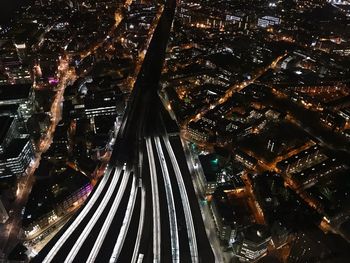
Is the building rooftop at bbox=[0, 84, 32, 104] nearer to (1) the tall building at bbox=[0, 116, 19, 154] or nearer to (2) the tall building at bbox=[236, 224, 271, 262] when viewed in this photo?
(1) the tall building at bbox=[0, 116, 19, 154]

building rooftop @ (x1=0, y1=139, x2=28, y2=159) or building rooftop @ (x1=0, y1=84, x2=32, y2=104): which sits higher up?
building rooftop @ (x1=0, y1=84, x2=32, y2=104)

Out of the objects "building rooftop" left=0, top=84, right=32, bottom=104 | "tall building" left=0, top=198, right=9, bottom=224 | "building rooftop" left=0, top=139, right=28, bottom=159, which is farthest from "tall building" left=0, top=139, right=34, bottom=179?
"building rooftop" left=0, top=84, right=32, bottom=104

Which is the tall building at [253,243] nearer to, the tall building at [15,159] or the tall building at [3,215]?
the tall building at [3,215]

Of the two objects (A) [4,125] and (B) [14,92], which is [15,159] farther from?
(B) [14,92]

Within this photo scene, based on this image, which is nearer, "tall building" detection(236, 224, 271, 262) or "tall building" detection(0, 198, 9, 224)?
"tall building" detection(236, 224, 271, 262)

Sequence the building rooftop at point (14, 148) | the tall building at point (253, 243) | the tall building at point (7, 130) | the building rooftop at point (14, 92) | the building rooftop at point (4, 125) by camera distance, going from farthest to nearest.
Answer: the building rooftop at point (14, 92)
the building rooftop at point (4, 125)
the tall building at point (7, 130)
the building rooftop at point (14, 148)
the tall building at point (253, 243)

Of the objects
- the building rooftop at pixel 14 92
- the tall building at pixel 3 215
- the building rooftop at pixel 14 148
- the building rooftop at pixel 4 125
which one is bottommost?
the tall building at pixel 3 215

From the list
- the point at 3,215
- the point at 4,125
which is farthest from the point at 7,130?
the point at 3,215

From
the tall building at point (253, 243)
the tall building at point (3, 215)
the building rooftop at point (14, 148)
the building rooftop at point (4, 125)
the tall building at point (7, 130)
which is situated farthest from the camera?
the building rooftop at point (4, 125)

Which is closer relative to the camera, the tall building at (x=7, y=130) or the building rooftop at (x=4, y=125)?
the tall building at (x=7, y=130)

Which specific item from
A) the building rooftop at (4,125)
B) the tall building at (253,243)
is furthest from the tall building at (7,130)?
the tall building at (253,243)

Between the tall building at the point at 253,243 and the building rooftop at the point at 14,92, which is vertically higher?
the building rooftop at the point at 14,92
